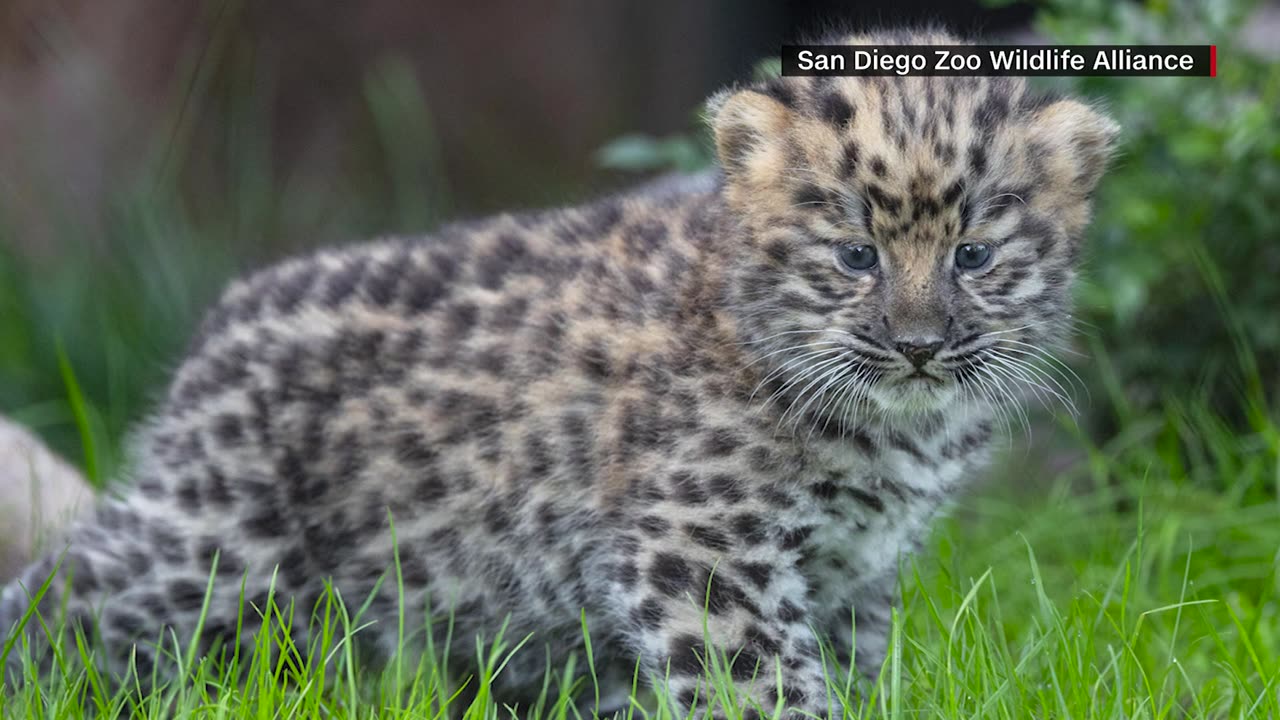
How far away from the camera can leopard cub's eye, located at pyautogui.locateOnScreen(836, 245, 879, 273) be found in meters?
3.87

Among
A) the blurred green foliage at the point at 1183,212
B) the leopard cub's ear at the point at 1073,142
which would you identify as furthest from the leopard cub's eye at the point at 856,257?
the blurred green foliage at the point at 1183,212

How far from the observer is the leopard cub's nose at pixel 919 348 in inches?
148

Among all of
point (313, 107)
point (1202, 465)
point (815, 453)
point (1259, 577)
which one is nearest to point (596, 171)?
point (313, 107)

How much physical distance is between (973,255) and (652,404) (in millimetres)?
941

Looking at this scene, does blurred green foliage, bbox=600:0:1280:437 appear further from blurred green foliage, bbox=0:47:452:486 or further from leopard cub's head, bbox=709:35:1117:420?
blurred green foliage, bbox=0:47:452:486

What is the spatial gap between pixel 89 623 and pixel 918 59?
2948 millimetres

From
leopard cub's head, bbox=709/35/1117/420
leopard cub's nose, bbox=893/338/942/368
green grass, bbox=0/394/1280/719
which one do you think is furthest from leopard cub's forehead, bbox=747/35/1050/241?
green grass, bbox=0/394/1280/719

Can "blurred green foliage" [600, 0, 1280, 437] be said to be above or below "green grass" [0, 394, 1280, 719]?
above

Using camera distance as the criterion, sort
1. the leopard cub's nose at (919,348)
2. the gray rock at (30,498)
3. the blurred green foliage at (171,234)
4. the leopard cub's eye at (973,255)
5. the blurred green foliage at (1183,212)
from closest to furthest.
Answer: the leopard cub's nose at (919,348)
the leopard cub's eye at (973,255)
the gray rock at (30,498)
the blurred green foliage at (1183,212)
the blurred green foliage at (171,234)

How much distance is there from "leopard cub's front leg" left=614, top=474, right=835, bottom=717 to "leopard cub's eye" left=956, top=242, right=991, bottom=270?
2.64 feet

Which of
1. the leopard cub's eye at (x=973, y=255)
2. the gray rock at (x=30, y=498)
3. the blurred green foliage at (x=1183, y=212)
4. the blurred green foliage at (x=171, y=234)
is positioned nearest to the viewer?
the leopard cub's eye at (x=973, y=255)

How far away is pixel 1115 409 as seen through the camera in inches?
269

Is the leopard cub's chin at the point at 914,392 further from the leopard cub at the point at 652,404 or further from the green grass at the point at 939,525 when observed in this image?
the green grass at the point at 939,525

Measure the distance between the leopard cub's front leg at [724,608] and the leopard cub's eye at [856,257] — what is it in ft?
2.16
